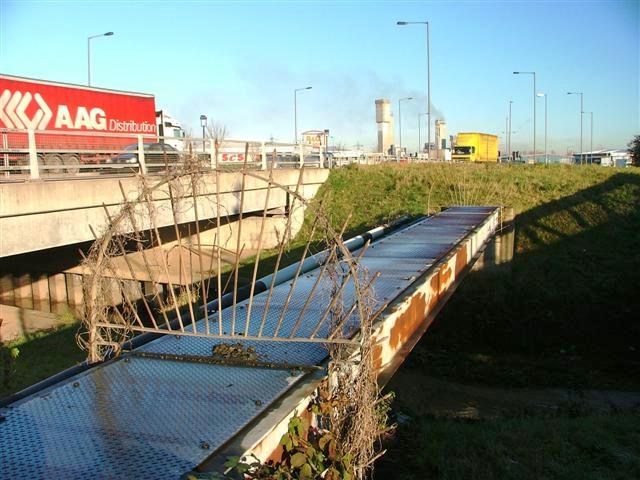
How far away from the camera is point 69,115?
18.8 metres

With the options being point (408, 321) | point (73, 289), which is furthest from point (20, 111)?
point (408, 321)

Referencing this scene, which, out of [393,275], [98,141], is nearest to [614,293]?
[393,275]

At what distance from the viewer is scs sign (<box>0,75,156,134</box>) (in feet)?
54.5

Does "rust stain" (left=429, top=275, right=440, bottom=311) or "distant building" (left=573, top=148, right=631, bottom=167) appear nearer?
"rust stain" (left=429, top=275, right=440, bottom=311)

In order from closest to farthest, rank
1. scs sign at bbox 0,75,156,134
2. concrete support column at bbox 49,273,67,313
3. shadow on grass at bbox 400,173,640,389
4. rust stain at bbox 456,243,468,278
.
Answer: rust stain at bbox 456,243,468,278 → shadow on grass at bbox 400,173,640,389 → concrete support column at bbox 49,273,67,313 → scs sign at bbox 0,75,156,134

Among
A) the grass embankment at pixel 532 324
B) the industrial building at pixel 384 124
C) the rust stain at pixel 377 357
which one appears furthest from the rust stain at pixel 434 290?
the industrial building at pixel 384 124

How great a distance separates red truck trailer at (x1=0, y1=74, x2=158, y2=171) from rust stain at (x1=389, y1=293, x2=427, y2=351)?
919 cm

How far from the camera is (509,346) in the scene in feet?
50.1

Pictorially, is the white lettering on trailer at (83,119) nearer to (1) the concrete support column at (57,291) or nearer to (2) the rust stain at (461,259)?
(1) the concrete support column at (57,291)

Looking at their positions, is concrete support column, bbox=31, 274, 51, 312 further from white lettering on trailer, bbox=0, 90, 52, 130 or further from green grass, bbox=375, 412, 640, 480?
green grass, bbox=375, 412, 640, 480

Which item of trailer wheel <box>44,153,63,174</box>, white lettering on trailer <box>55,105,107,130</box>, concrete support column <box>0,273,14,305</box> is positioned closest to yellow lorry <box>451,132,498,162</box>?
white lettering on trailer <box>55,105,107,130</box>

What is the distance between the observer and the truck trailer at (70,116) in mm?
16078

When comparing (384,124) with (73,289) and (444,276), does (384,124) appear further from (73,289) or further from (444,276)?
(444,276)

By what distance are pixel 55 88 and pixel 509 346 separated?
15.1m
